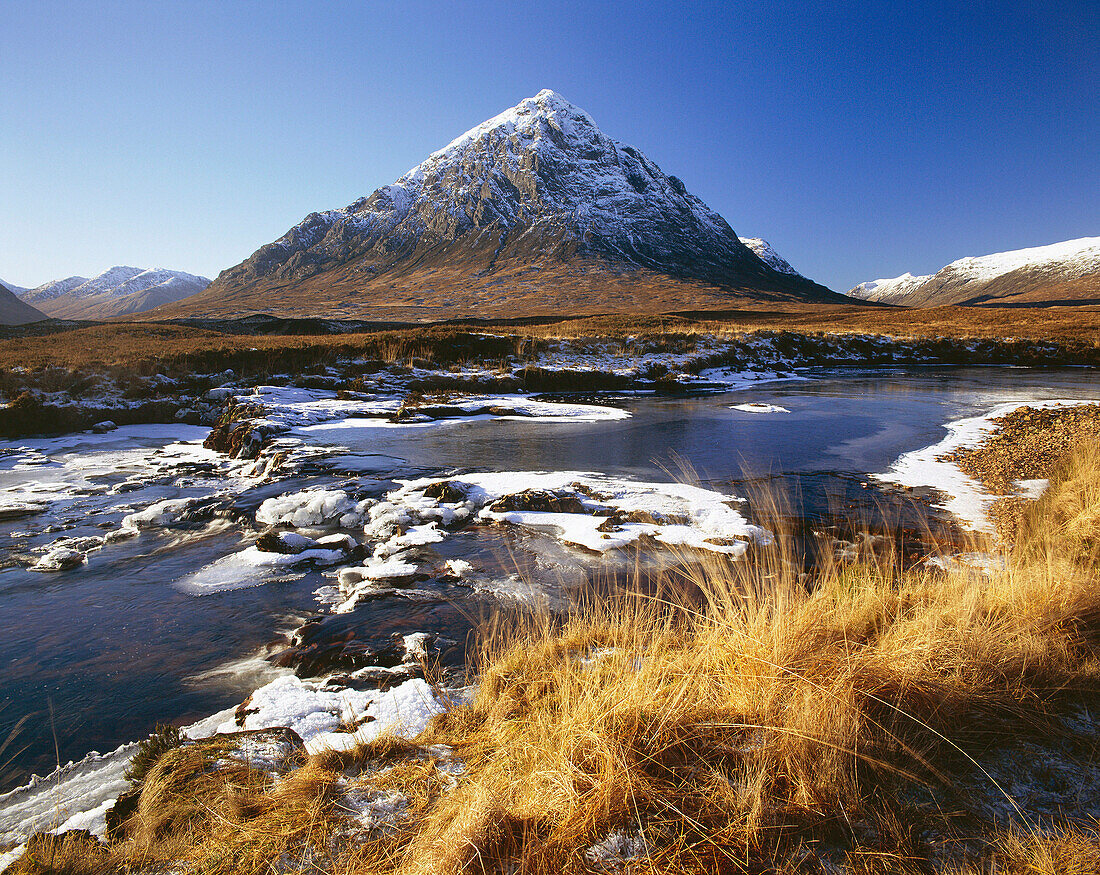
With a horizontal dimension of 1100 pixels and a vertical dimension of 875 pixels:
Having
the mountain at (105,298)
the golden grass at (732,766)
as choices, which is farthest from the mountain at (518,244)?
the golden grass at (732,766)

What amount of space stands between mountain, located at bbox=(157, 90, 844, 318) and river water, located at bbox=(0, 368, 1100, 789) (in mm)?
58924

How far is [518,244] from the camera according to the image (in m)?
122

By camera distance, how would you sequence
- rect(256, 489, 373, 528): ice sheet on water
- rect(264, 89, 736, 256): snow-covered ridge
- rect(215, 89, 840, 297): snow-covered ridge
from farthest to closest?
rect(264, 89, 736, 256): snow-covered ridge, rect(215, 89, 840, 297): snow-covered ridge, rect(256, 489, 373, 528): ice sheet on water

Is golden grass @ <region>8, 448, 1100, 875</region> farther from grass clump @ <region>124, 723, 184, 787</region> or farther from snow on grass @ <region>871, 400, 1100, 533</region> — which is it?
snow on grass @ <region>871, 400, 1100, 533</region>

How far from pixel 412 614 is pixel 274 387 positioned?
1402 cm

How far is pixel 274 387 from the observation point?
16.2m

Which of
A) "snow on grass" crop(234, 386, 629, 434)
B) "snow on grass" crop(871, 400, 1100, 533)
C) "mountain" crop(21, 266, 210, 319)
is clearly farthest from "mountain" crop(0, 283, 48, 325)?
"snow on grass" crop(871, 400, 1100, 533)

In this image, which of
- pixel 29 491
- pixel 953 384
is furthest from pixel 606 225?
pixel 29 491

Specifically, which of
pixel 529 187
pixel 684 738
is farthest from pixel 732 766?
pixel 529 187

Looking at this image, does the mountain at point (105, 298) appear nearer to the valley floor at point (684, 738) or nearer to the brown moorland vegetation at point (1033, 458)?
the valley floor at point (684, 738)

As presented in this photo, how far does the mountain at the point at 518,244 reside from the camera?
90.9m

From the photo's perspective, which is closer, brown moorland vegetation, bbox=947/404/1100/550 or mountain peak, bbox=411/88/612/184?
brown moorland vegetation, bbox=947/404/1100/550

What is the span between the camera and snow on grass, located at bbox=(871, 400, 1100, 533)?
6.46 metres

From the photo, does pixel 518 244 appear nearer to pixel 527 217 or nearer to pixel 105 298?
pixel 527 217
